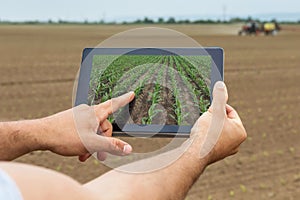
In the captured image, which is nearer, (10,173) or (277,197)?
(10,173)

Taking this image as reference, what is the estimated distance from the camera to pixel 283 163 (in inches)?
211

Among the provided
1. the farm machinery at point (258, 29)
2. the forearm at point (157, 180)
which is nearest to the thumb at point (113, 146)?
the forearm at point (157, 180)

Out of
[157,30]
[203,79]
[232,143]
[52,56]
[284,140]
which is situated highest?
[157,30]

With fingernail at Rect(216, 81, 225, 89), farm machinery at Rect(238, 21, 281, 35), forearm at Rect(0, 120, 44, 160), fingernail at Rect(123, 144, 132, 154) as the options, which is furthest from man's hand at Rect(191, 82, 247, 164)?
farm machinery at Rect(238, 21, 281, 35)

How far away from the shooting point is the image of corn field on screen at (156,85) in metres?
0.94

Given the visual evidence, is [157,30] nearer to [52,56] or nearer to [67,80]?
[67,80]

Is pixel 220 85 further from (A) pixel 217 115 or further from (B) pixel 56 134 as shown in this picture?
(B) pixel 56 134

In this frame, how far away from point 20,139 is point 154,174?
393 mm

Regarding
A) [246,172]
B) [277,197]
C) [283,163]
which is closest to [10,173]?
[277,197]

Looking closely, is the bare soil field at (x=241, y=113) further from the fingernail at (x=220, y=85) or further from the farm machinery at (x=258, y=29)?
the farm machinery at (x=258, y=29)

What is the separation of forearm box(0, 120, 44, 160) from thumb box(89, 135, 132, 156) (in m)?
0.14

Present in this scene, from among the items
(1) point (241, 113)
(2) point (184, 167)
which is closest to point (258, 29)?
(1) point (241, 113)

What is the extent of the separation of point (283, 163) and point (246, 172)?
51 centimetres

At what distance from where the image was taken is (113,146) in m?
0.96
